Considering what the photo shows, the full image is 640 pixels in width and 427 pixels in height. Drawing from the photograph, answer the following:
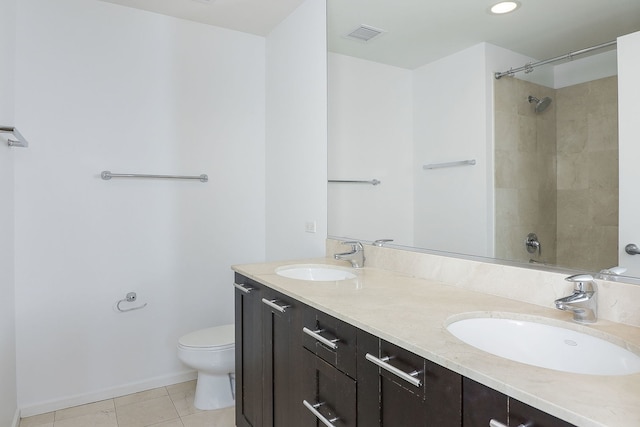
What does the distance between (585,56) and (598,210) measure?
450 mm

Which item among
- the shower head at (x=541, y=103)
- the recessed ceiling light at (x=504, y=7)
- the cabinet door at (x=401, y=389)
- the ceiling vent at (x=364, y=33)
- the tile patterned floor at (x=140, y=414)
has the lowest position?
the tile patterned floor at (x=140, y=414)

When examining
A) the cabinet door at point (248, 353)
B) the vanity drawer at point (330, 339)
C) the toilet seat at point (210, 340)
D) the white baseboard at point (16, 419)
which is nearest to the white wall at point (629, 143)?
the vanity drawer at point (330, 339)

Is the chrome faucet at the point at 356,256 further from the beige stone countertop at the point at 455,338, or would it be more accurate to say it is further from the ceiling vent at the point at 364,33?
the ceiling vent at the point at 364,33

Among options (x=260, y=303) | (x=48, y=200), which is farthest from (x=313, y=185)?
(x=48, y=200)

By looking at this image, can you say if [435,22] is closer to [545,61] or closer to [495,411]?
Result: [545,61]

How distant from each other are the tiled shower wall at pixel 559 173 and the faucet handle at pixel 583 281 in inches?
3.7

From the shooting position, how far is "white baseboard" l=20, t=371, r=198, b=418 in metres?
2.27

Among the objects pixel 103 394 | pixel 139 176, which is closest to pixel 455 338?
pixel 139 176

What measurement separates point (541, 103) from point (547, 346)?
73 centimetres

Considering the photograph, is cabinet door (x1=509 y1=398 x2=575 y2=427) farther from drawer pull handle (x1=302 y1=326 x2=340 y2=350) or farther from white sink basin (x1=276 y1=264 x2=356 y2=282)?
white sink basin (x1=276 y1=264 x2=356 y2=282)

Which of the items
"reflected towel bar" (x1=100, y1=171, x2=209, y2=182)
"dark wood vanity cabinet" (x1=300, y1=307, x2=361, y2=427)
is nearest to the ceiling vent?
"reflected towel bar" (x1=100, y1=171, x2=209, y2=182)

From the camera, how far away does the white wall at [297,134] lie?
2.39 m

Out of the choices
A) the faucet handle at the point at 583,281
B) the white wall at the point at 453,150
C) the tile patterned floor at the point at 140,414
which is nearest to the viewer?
the faucet handle at the point at 583,281

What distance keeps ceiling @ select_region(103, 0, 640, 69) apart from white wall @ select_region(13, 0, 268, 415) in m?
0.22
